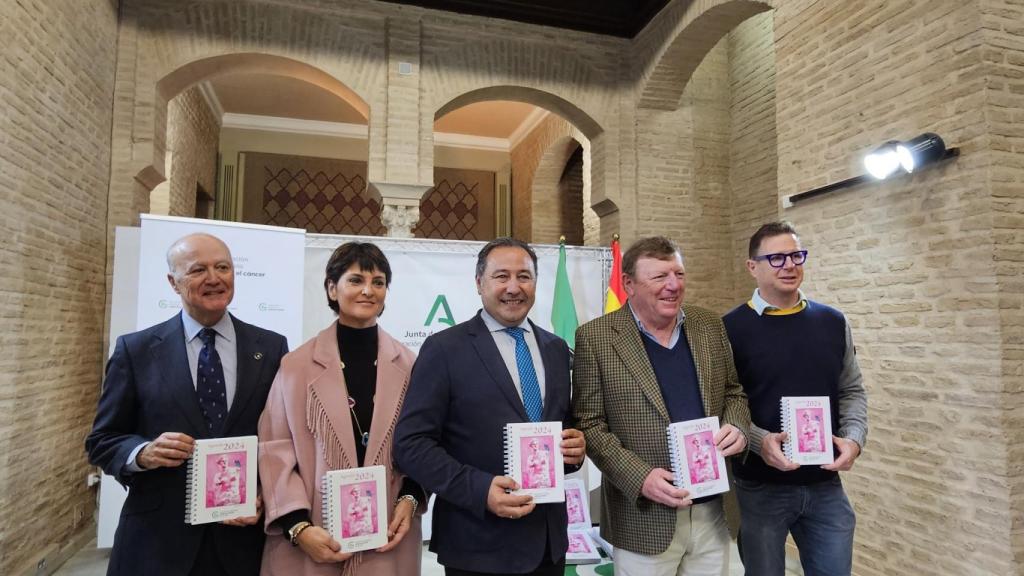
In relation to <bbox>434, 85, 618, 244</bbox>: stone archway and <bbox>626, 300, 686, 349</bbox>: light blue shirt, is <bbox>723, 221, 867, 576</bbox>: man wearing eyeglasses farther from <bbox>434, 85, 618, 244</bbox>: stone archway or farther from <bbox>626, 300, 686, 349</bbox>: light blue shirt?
<bbox>434, 85, 618, 244</bbox>: stone archway

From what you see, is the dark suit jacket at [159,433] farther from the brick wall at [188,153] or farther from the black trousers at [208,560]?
the brick wall at [188,153]

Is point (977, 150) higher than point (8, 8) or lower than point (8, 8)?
lower

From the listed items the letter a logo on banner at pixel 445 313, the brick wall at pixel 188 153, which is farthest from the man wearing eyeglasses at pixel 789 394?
the brick wall at pixel 188 153

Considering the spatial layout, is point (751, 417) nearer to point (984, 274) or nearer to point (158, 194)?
point (984, 274)

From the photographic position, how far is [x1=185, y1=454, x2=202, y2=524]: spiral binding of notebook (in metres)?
1.73

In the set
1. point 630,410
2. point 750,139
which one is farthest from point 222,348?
point 750,139

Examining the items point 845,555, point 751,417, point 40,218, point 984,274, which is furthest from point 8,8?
point 984,274

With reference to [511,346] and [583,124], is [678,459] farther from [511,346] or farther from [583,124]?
[583,124]

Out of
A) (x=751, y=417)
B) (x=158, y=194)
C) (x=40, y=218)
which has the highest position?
(x=158, y=194)

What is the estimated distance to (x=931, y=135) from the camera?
3.40 m

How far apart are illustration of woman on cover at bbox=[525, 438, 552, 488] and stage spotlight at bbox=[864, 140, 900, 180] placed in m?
3.04

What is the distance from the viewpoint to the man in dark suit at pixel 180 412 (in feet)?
5.82

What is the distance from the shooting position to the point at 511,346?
198 centimetres

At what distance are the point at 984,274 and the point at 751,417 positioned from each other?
1811 millimetres
